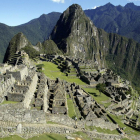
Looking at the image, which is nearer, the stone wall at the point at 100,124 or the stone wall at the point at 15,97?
the stone wall at the point at 15,97

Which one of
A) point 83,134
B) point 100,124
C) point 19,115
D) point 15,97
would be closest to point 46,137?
point 19,115

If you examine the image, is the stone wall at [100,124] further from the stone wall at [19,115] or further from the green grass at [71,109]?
the stone wall at [19,115]

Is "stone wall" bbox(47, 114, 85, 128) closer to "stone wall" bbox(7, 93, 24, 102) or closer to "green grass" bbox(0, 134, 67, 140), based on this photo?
"green grass" bbox(0, 134, 67, 140)

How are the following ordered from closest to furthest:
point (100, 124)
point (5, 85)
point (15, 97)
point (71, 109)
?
point (15, 97)
point (5, 85)
point (100, 124)
point (71, 109)

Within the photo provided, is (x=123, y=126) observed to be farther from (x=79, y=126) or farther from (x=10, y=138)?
(x=10, y=138)

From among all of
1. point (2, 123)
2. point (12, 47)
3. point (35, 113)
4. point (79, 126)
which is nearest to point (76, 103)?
point (79, 126)

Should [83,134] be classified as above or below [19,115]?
below

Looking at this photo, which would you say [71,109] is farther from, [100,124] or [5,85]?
[5,85]

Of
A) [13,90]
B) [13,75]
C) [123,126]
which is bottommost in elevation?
[123,126]

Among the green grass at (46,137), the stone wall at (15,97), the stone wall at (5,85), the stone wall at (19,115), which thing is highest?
the stone wall at (5,85)

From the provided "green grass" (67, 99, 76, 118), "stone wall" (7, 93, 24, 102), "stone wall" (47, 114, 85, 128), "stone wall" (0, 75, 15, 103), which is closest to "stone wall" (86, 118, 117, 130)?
"green grass" (67, 99, 76, 118)

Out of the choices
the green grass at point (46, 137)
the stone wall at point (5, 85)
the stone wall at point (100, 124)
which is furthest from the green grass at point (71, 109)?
the stone wall at point (5, 85)
